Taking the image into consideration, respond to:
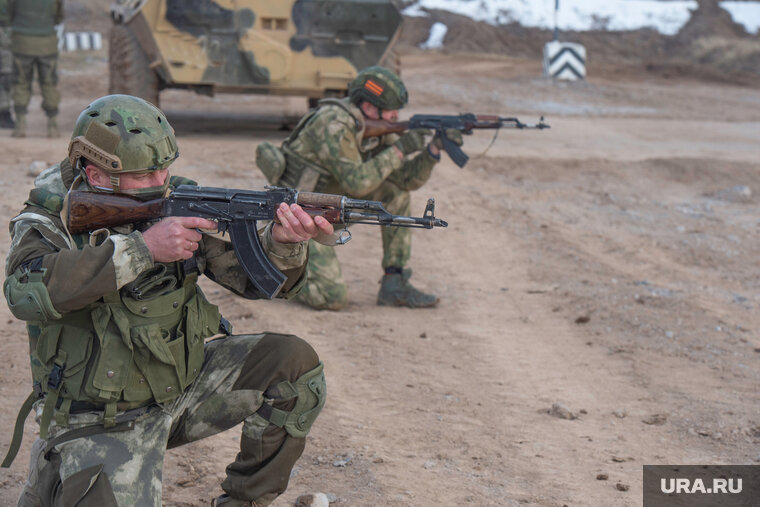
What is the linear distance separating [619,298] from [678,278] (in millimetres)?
971

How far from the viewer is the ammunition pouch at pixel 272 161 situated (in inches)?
248

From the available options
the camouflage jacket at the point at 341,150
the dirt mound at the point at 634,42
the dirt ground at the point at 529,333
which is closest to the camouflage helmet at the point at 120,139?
the dirt ground at the point at 529,333

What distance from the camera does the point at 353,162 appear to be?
6227 mm

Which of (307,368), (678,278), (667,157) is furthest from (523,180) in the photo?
(307,368)

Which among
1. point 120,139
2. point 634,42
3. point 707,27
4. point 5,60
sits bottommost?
point 5,60

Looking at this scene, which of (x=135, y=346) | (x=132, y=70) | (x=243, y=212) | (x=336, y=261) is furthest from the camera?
(x=132, y=70)

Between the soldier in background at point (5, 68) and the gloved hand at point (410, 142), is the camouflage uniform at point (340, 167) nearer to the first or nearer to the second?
the gloved hand at point (410, 142)

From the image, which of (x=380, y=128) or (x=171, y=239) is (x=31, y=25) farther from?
(x=171, y=239)

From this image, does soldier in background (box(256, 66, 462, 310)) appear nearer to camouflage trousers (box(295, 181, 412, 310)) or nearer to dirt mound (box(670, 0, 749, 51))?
camouflage trousers (box(295, 181, 412, 310))

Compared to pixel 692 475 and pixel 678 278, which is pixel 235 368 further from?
pixel 678 278

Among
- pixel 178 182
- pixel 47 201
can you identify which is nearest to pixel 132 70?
pixel 178 182

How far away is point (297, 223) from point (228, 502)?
105cm

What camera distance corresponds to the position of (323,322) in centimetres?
616

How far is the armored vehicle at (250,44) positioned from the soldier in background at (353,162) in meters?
4.45
